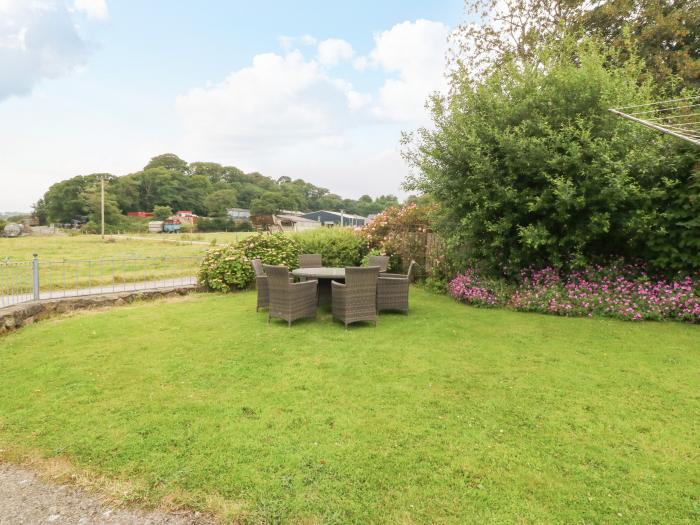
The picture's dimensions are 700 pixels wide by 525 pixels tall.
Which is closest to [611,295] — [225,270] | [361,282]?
[361,282]

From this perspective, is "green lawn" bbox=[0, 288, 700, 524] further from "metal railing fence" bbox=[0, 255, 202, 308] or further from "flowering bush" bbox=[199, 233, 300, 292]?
"flowering bush" bbox=[199, 233, 300, 292]

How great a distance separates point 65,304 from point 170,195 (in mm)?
61431

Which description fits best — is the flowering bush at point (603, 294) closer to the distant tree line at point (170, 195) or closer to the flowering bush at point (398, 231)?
the flowering bush at point (398, 231)

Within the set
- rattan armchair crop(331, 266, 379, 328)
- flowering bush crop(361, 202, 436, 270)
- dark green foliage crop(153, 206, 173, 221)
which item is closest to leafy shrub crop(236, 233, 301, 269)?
flowering bush crop(361, 202, 436, 270)

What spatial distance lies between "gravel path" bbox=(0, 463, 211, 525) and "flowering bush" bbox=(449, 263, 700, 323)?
5.50m

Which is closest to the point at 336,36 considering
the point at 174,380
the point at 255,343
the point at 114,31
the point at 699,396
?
the point at 114,31

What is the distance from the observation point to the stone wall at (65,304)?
16.8 feet

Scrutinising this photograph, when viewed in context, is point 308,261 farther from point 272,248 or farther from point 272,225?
point 272,225

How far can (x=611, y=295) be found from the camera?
561cm

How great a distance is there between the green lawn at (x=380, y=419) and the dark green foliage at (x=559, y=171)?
161 cm

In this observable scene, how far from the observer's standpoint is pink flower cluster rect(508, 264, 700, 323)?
5.20 meters

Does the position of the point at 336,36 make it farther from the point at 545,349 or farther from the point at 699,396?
the point at 699,396

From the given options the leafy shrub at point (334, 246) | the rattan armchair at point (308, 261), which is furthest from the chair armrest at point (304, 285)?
the leafy shrub at point (334, 246)

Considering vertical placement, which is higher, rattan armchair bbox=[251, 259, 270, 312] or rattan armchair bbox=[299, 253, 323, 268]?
rattan armchair bbox=[299, 253, 323, 268]
